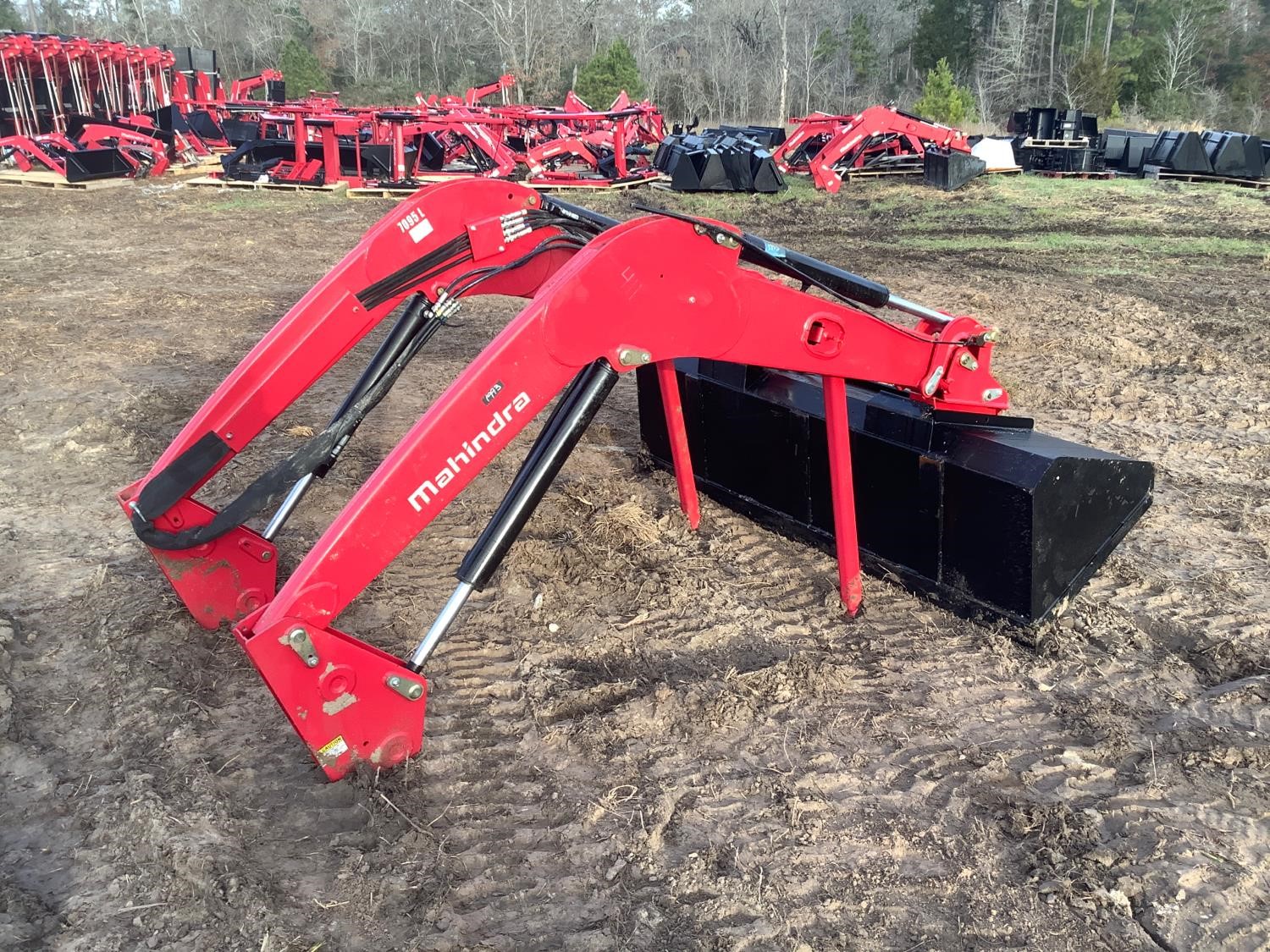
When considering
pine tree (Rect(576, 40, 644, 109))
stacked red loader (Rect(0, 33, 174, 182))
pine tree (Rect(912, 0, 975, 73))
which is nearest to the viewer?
stacked red loader (Rect(0, 33, 174, 182))

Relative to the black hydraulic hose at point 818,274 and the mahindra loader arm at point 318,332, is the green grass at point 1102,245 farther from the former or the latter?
the mahindra loader arm at point 318,332

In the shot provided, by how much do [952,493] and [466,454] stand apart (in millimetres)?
2160

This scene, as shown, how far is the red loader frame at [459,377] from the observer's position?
276 centimetres

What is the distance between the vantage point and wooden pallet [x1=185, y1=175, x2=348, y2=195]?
1766cm

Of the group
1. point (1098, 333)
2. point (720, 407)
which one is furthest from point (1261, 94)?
point (720, 407)

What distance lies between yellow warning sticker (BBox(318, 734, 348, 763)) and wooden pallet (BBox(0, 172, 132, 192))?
60.8 ft

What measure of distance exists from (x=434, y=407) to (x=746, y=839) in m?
1.57

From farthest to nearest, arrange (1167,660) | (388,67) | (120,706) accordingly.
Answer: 1. (388,67)
2. (1167,660)
3. (120,706)

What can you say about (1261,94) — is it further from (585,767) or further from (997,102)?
(585,767)

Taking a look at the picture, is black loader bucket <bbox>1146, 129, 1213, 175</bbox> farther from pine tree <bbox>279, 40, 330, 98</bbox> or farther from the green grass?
pine tree <bbox>279, 40, 330, 98</bbox>

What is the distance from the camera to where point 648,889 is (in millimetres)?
2770

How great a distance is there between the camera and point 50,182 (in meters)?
18.4

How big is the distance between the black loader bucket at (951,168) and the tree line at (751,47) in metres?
20.9

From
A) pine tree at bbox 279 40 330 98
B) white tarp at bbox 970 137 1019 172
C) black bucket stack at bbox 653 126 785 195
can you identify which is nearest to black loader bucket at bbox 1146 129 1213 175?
white tarp at bbox 970 137 1019 172
